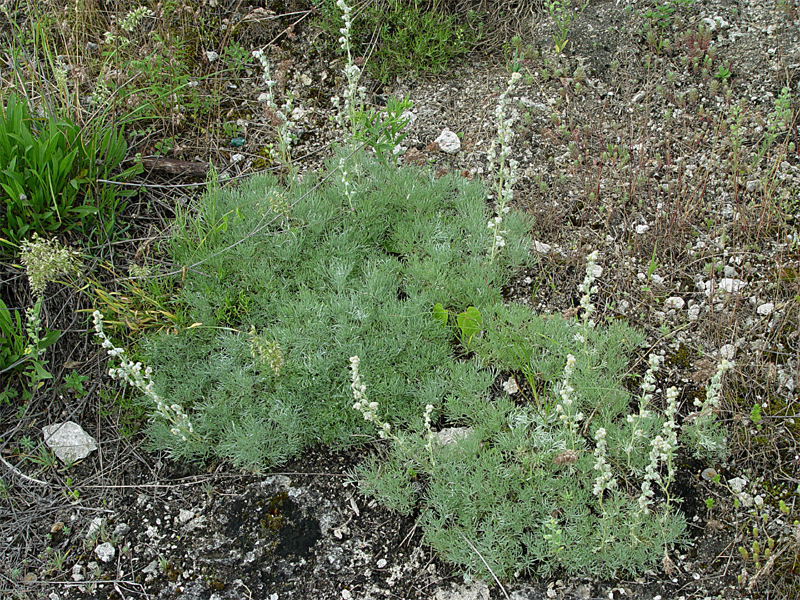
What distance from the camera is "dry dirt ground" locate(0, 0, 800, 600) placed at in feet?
10.5

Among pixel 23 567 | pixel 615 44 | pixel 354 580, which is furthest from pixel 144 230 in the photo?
pixel 615 44

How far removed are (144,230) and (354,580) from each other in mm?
2916

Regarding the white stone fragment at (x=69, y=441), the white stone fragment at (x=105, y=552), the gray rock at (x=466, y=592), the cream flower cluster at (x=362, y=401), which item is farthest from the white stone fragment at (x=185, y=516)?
the gray rock at (x=466, y=592)

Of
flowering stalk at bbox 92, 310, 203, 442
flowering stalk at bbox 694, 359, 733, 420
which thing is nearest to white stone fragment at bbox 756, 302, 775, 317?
flowering stalk at bbox 694, 359, 733, 420

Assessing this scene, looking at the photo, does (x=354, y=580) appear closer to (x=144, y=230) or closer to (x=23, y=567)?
(x=23, y=567)

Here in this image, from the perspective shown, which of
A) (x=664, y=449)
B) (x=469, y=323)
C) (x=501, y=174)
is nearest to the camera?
(x=664, y=449)

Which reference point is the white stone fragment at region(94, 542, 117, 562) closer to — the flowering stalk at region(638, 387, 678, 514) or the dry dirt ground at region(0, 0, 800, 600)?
the dry dirt ground at region(0, 0, 800, 600)

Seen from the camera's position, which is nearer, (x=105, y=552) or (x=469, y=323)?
(x=105, y=552)

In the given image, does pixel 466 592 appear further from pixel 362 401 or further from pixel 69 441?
pixel 69 441

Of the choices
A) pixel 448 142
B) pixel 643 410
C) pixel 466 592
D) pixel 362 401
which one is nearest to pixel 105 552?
pixel 362 401

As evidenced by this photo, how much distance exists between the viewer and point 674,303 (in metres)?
4.07

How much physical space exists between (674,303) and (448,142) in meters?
2.21

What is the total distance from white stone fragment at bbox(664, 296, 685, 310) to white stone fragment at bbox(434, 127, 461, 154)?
81.9 inches

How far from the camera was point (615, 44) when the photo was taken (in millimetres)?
5570
